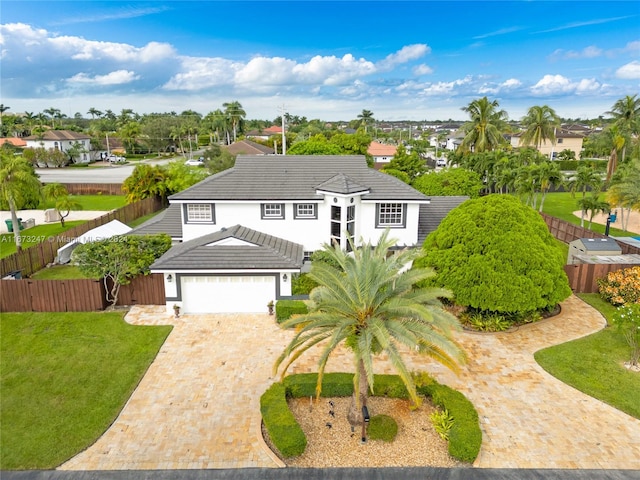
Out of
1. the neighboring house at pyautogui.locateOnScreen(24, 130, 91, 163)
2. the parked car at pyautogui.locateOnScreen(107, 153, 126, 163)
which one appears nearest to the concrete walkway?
the neighboring house at pyautogui.locateOnScreen(24, 130, 91, 163)

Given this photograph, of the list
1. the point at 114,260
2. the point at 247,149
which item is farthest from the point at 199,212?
the point at 247,149

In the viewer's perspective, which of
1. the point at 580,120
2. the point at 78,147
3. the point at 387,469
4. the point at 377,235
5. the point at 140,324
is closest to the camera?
the point at 387,469

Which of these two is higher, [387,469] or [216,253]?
[216,253]

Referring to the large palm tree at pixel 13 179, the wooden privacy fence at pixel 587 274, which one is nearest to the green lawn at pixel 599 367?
the wooden privacy fence at pixel 587 274

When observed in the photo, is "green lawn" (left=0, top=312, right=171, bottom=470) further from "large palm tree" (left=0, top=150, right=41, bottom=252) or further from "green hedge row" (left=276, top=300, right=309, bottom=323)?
"large palm tree" (left=0, top=150, right=41, bottom=252)

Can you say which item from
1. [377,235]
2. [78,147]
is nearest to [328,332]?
[377,235]

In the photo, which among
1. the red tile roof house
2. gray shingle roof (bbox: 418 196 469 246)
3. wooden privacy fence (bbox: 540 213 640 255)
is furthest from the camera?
the red tile roof house

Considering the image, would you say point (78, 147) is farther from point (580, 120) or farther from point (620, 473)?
point (580, 120)

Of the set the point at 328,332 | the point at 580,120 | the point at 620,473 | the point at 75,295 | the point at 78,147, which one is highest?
the point at 580,120
